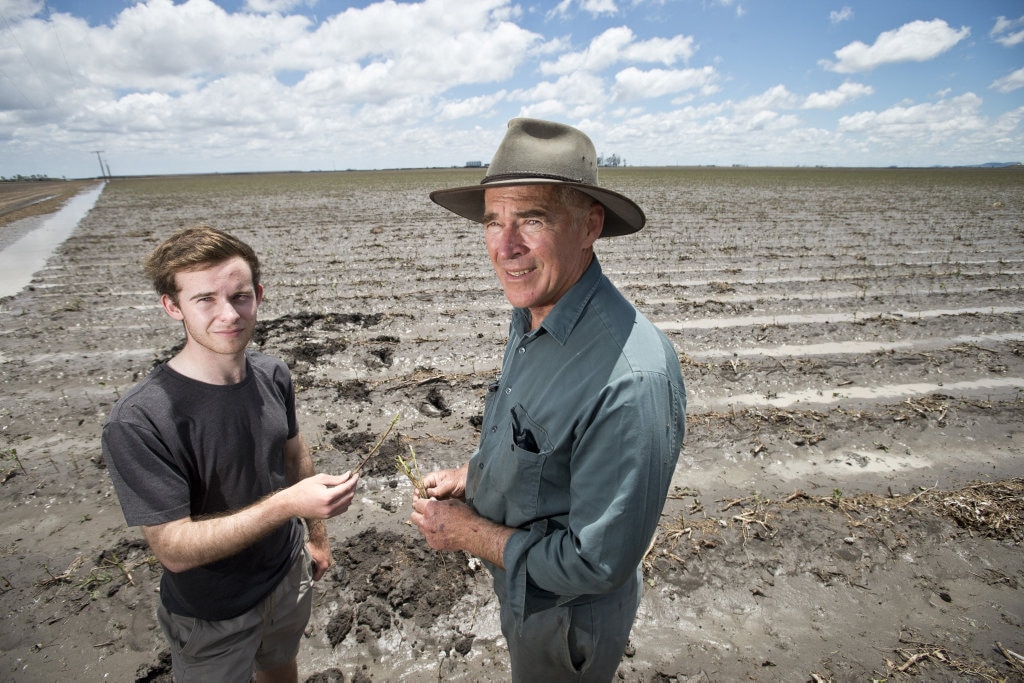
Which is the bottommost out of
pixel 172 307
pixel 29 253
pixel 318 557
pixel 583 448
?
pixel 318 557

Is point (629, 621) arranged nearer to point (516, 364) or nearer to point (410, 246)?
point (516, 364)

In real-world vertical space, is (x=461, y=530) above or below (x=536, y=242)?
below

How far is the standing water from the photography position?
39.4 feet

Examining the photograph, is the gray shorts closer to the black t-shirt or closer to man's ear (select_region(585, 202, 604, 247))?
the black t-shirt

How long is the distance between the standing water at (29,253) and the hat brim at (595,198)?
536 inches

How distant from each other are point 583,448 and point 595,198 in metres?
0.94

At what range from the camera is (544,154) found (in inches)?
69.1

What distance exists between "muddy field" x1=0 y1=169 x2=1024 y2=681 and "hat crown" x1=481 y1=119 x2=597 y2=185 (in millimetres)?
2845

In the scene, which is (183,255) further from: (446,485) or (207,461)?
(446,485)

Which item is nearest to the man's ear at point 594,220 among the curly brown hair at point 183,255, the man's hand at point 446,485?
the man's hand at point 446,485

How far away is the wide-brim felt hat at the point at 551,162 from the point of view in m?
1.74

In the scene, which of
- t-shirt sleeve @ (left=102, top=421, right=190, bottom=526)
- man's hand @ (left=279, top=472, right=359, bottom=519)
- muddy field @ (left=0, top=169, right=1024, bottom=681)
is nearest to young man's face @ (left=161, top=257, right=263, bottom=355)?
t-shirt sleeve @ (left=102, top=421, right=190, bottom=526)

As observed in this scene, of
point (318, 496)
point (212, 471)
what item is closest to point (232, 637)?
point (212, 471)

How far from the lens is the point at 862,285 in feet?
34.5
